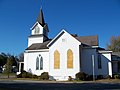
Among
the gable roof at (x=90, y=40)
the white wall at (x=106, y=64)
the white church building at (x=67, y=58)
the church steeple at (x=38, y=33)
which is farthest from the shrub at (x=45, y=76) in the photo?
the church steeple at (x=38, y=33)

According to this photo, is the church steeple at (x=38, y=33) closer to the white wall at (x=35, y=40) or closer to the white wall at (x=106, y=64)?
the white wall at (x=35, y=40)

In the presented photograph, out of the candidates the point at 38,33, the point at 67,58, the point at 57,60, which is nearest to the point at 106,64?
the point at 67,58

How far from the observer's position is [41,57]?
42750mm

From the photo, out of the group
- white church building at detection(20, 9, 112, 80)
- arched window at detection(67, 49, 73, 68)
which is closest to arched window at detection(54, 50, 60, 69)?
white church building at detection(20, 9, 112, 80)

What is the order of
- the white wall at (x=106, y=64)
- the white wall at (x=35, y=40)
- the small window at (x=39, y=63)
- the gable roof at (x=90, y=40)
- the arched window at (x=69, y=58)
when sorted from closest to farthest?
the arched window at (x=69, y=58), the white wall at (x=106, y=64), the gable roof at (x=90, y=40), the small window at (x=39, y=63), the white wall at (x=35, y=40)

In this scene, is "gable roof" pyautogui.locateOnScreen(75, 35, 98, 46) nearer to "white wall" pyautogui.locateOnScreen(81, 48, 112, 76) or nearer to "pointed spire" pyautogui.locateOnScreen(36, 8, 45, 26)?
"white wall" pyautogui.locateOnScreen(81, 48, 112, 76)

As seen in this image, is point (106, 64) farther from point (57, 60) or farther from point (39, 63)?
point (39, 63)

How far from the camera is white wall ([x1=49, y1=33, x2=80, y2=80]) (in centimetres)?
3794

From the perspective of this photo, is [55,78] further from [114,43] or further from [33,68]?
[114,43]

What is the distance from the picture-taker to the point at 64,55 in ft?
128

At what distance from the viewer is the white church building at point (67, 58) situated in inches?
1510

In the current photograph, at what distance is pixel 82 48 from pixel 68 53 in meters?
3.26

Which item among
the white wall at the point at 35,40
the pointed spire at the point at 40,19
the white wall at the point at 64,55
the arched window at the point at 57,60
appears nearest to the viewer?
the white wall at the point at 64,55

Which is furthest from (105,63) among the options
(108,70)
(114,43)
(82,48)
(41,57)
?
(114,43)
